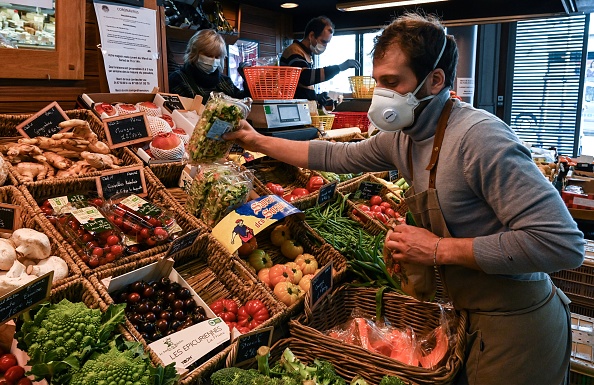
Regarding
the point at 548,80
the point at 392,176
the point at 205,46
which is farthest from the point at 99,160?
the point at 548,80

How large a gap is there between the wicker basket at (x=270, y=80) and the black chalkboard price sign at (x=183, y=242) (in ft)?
5.01

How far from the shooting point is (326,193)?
2768 mm

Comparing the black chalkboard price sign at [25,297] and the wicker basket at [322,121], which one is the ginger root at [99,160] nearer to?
the black chalkboard price sign at [25,297]

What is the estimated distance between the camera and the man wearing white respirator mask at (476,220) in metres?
1.49

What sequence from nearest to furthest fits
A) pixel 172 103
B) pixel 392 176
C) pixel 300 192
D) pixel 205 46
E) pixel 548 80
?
pixel 300 192
pixel 172 103
pixel 392 176
pixel 205 46
pixel 548 80

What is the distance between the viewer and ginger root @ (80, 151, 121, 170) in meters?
2.25

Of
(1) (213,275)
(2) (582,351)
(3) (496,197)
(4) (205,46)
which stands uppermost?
(4) (205,46)

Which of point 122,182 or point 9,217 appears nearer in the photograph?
point 9,217

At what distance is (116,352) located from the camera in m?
1.33

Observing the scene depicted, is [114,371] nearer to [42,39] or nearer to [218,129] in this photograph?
[218,129]

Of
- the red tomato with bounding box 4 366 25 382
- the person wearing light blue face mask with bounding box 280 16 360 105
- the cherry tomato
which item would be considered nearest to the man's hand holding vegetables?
the cherry tomato

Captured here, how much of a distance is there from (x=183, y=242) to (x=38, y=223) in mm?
568

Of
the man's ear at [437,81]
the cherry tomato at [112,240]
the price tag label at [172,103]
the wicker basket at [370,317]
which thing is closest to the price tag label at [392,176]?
the price tag label at [172,103]

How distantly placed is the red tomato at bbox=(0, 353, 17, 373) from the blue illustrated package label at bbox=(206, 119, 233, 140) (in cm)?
118
